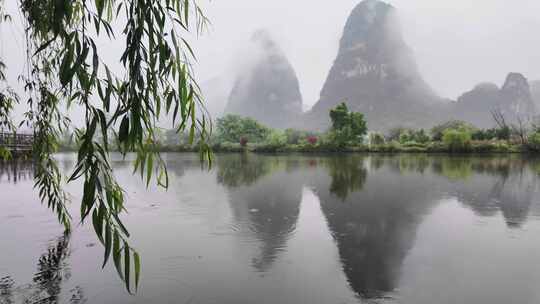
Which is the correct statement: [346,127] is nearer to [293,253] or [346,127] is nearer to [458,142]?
[458,142]

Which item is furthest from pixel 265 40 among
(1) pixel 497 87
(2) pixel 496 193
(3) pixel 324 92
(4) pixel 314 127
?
(2) pixel 496 193

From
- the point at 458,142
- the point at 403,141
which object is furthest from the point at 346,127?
the point at 458,142

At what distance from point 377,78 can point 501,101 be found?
46254 mm

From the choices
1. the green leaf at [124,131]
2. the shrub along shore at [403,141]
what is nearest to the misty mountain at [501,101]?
the shrub along shore at [403,141]

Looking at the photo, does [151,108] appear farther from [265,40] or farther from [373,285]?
[265,40]

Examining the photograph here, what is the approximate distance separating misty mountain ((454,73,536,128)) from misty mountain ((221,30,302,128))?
6836cm

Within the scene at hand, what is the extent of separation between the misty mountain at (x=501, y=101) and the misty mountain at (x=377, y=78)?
9.95 m

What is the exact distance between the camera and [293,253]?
4430mm

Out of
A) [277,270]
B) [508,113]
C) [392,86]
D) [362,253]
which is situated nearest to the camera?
[277,270]

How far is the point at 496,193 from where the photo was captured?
9508 millimetres

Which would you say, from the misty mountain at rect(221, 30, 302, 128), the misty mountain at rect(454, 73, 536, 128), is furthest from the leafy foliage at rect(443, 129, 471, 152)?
the misty mountain at rect(221, 30, 302, 128)

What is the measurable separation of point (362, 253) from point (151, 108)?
3.69 m

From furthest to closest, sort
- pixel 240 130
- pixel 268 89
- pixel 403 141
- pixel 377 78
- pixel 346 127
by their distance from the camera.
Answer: pixel 268 89
pixel 377 78
pixel 240 130
pixel 403 141
pixel 346 127

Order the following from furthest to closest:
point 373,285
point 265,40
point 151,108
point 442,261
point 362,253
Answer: point 265,40 < point 362,253 < point 442,261 < point 373,285 < point 151,108
